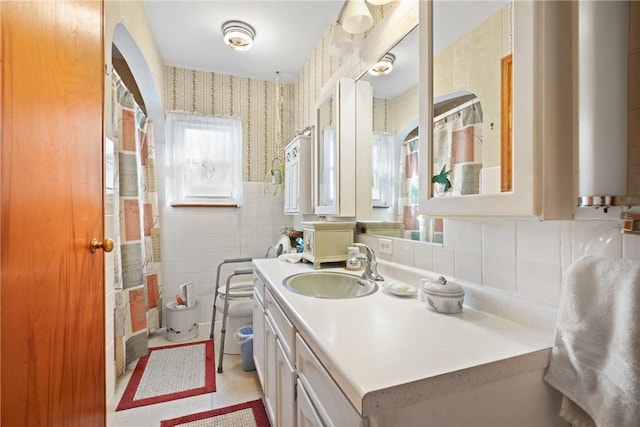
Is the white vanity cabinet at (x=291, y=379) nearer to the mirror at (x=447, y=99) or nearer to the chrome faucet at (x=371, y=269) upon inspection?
the chrome faucet at (x=371, y=269)

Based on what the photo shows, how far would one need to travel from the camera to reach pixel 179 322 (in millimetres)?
2449

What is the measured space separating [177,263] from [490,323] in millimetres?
2688

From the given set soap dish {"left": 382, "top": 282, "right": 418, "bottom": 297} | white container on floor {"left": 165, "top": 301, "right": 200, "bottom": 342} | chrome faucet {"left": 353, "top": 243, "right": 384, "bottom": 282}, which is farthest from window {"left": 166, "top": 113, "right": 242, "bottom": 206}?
soap dish {"left": 382, "top": 282, "right": 418, "bottom": 297}

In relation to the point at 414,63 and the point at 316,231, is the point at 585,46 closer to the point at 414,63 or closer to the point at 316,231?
the point at 414,63

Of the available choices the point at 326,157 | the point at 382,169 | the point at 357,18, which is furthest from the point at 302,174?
the point at 357,18

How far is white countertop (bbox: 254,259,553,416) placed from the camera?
1.75 ft

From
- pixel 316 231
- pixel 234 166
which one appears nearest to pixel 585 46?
pixel 316 231

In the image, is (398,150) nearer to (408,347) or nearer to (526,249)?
(526,249)

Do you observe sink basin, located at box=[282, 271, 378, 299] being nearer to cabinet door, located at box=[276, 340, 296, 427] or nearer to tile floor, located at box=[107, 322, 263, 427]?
cabinet door, located at box=[276, 340, 296, 427]

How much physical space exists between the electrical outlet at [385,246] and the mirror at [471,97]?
0.60 meters

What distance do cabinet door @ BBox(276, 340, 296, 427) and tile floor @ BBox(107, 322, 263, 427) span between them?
27.0 inches

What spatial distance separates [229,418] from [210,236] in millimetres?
1696

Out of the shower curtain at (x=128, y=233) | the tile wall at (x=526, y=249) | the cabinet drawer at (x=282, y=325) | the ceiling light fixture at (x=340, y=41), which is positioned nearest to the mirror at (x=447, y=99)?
the tile wall at (x=526, y=249)

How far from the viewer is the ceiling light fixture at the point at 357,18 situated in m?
1.37
